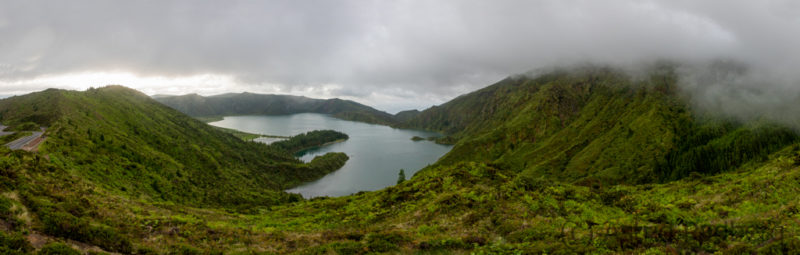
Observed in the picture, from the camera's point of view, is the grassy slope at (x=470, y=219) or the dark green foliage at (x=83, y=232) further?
the dark green foliage at (x=83, y=232)

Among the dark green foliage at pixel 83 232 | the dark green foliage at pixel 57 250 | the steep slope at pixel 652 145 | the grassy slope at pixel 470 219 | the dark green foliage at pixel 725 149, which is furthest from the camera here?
the steep slope at pixel 652 145

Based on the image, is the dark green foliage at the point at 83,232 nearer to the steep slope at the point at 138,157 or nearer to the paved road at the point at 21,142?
the steep slope at the point at 138,157

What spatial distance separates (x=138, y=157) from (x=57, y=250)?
6981 centimetres

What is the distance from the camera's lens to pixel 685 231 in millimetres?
14711

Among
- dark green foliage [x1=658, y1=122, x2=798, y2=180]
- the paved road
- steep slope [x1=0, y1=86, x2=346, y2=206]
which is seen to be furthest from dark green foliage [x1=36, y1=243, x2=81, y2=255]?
dark green foliage [x1=658, y1=122, x2=798, y2=180]

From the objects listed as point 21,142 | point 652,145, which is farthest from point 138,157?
point 652,145

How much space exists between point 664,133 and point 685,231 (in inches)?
6622

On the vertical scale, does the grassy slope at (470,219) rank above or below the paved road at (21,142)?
below

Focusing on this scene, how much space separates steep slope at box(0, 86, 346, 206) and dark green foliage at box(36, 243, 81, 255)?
1420 inches

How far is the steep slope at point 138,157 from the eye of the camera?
4956 cm

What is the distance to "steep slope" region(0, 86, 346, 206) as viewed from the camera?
4956cm

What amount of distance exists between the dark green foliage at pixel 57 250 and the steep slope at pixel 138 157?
3606 cm


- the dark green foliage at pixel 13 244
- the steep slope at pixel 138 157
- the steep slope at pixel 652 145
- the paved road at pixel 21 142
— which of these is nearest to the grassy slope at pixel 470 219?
the dark green foliage at pixel 13 244

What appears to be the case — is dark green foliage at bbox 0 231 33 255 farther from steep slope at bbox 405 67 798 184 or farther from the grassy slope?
steep slope at bbox 405 67 798 184
